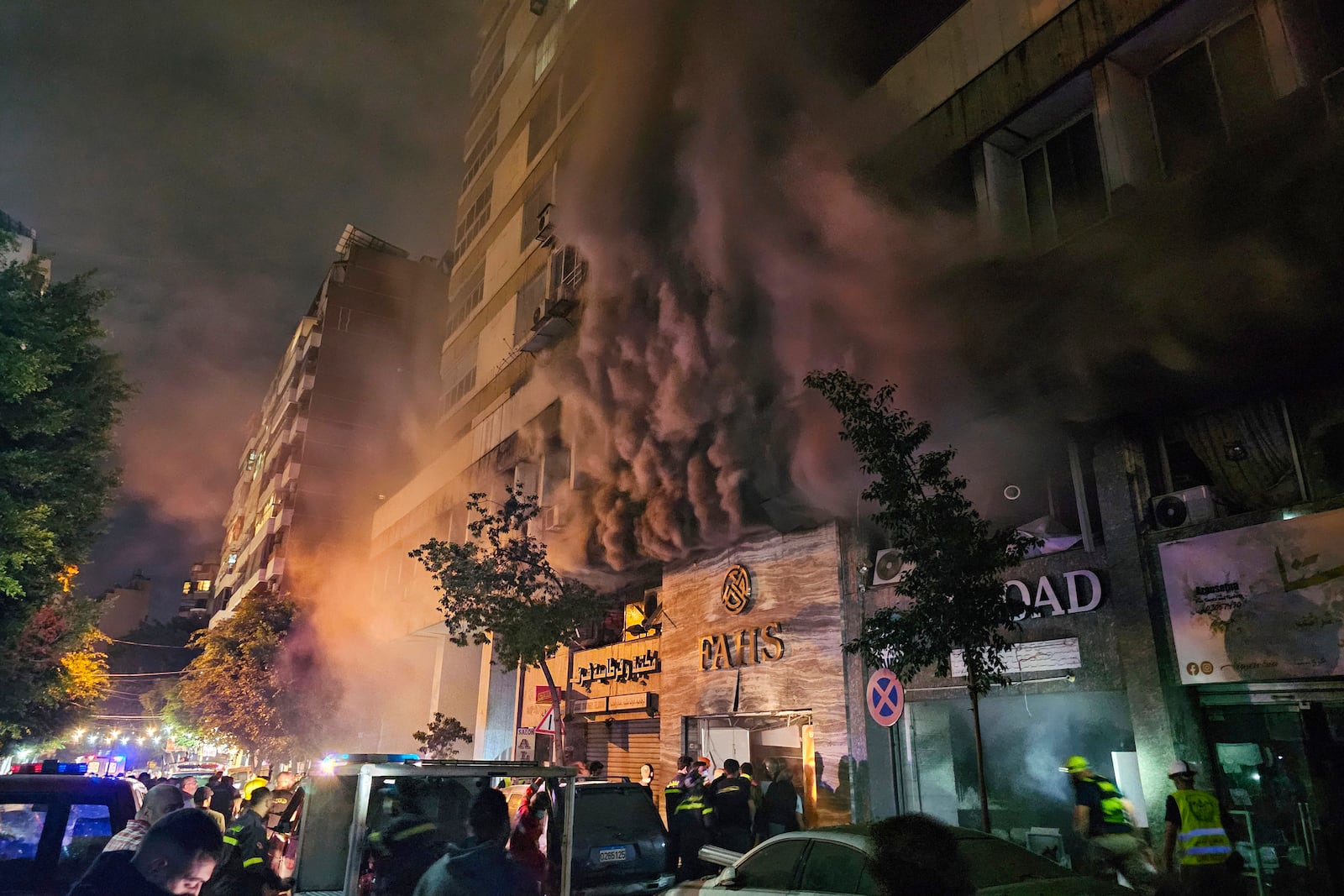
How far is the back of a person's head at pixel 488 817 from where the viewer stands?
401 cm

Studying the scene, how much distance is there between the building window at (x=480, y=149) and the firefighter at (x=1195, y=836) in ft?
99.3

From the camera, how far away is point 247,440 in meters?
80.9

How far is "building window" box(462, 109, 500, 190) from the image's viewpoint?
31438 millimetres

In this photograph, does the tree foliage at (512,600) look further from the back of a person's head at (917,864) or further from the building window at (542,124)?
the building window at (542,124)

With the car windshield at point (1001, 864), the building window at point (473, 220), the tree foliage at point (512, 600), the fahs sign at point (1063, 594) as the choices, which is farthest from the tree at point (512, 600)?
the building window at point (473, 220)

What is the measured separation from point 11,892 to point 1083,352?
35.1 ft

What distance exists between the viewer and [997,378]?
34.5 feet

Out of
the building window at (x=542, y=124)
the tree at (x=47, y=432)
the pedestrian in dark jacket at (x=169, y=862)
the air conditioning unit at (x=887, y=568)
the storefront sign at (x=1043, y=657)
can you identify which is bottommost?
the pedestrian in dark jacket at (x=169, y=862)

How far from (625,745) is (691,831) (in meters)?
10.3

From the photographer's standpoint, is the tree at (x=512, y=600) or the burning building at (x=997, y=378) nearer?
the burning building at (x=997, y=378)

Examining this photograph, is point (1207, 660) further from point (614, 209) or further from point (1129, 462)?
point (614, 209)

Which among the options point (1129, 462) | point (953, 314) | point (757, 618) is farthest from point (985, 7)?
point (757, 618)

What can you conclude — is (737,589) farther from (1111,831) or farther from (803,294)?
(1111,831)

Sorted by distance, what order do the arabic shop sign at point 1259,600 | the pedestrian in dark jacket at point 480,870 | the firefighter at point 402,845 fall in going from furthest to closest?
the arabic shop sign at point 1259,600
the firefighter at point 402,845
the pedestrian in dark jacket at point 480,870
